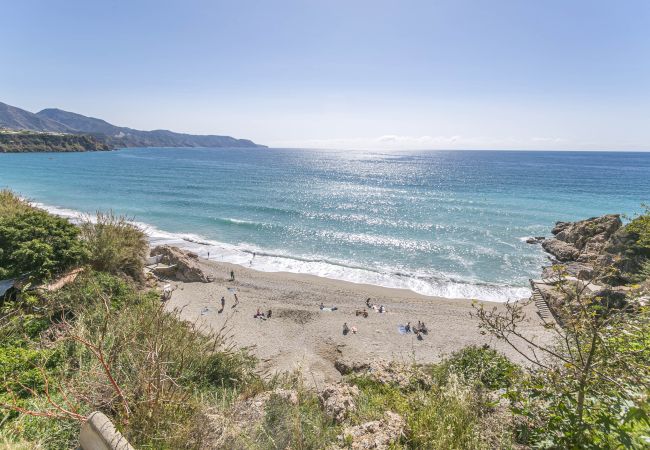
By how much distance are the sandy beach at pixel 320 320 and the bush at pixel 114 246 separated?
3.20 metres

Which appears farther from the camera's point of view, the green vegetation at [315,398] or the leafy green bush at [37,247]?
the leafy green bush at [37,247]

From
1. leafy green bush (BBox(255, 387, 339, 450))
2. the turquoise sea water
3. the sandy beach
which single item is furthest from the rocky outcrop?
leafy green bush (BBox(255, 387, 339, 450))

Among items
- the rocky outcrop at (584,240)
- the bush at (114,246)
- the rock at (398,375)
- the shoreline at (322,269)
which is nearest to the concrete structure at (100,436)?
the rock at (398,375)

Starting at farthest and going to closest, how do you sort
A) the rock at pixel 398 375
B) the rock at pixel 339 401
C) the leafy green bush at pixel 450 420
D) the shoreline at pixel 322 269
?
the shoreline at pixel 322 269 < the rock at pixel 398 375 < the rock at pixel 339 401 < the leafy green bush at pixel 450 420

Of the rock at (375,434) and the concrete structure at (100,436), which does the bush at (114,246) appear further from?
the rock at (375,434)

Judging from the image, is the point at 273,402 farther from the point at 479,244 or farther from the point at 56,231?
the point at 479,244

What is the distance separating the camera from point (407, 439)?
4.61 metres

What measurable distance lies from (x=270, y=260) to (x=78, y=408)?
77.9ft

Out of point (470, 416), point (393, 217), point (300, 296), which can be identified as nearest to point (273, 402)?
point (470, 416)

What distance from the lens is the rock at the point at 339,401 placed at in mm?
5834

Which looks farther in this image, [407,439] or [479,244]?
[479,244]

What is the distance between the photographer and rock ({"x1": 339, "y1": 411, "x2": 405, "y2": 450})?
4473 mm

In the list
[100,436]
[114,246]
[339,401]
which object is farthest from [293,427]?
[114,246]

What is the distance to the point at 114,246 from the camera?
13172 mm
